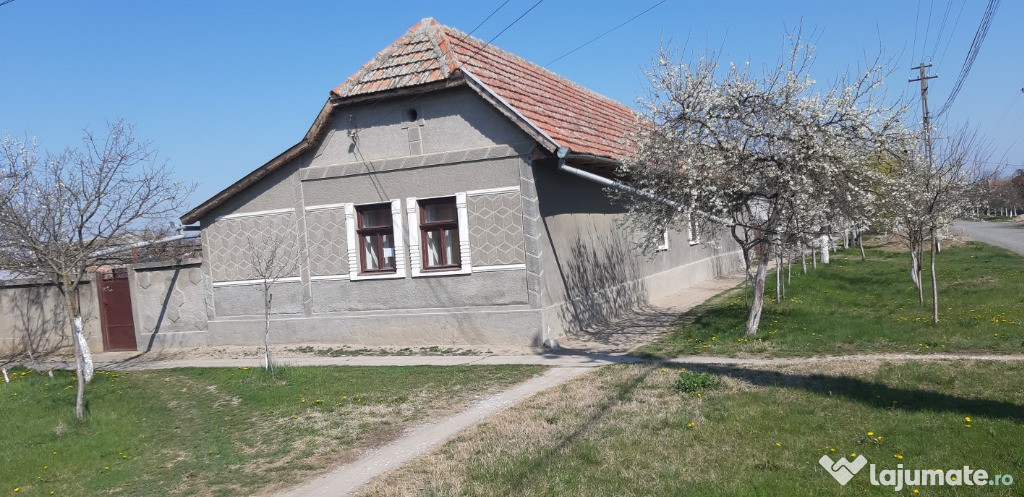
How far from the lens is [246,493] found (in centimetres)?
652

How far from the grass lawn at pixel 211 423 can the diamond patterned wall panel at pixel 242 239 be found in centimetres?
299

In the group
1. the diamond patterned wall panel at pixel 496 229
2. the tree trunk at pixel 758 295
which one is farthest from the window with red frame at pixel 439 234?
the tree trunk at pixel 758 295

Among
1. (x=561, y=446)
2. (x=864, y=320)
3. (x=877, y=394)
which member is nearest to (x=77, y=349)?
(x=561, y=446)

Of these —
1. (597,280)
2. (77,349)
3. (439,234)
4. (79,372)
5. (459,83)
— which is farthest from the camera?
(597,280)

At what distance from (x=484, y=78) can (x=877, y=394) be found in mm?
8582

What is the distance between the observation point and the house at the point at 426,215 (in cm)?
1324

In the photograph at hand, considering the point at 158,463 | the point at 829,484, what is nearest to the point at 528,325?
the point at 158,463

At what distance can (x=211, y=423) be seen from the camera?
30.6 feet

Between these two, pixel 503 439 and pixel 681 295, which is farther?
pixel 681 295

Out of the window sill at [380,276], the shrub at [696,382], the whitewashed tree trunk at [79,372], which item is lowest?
the shrub at [696,382]

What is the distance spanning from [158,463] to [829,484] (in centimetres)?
638

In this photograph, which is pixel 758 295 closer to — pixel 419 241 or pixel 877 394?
pixel 877 394

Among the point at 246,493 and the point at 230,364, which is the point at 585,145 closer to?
the point at 230,364

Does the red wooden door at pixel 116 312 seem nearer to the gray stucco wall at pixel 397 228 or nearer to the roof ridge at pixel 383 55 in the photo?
the gray stucco wall at pixel 397 228
